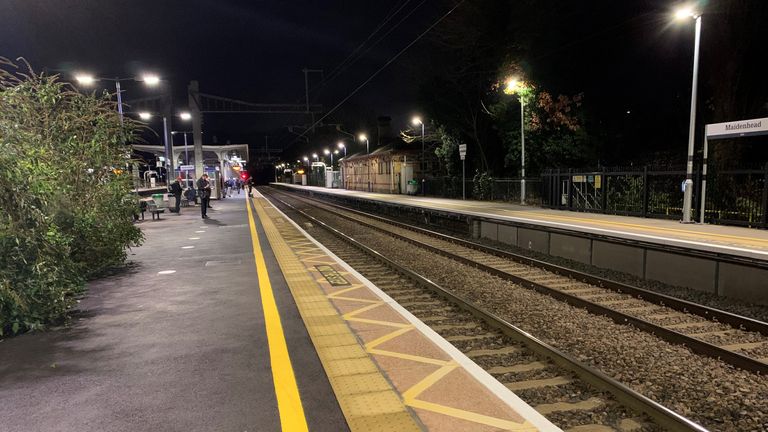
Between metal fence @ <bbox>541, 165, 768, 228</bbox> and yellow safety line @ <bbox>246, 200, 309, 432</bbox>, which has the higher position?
metal fence @ <bbox>541, 165, 768, 228</bbox>

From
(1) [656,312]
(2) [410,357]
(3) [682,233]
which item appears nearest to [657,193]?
(3) [682,233]

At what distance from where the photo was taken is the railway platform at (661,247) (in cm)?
778

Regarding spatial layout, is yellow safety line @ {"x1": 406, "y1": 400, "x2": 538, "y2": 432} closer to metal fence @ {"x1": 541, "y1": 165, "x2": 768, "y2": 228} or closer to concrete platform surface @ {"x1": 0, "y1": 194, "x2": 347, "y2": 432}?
concrete platform surface @ {"x1": 0, "y1": 194, "x2": 347, "y2": 432}

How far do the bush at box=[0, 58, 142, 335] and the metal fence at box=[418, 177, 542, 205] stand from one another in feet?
66.6

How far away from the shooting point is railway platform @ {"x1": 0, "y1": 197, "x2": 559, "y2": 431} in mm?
3400

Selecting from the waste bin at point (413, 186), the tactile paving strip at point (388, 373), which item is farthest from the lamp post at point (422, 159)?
the tactile paving strip at point (388, 373)

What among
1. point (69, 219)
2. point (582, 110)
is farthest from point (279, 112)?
point (69, 219)

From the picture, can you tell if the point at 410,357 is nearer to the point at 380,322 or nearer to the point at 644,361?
the point at 380,322

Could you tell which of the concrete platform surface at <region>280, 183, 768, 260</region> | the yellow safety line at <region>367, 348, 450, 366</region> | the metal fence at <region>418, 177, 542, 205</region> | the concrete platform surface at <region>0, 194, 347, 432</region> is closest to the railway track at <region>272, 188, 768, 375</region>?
the concrete platform surface at <region>280, 183, 768, 260</region>

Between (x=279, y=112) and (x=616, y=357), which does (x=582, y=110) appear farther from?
→ (x=616, y=357)

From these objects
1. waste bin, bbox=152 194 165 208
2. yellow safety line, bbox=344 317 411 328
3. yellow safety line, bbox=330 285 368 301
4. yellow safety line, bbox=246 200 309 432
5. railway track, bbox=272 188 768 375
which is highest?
waste bin, bbox=152 194 165 208

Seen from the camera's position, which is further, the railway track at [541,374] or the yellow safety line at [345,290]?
the yellow safety line at [345,290]

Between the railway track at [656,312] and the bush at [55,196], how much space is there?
7.42 meters

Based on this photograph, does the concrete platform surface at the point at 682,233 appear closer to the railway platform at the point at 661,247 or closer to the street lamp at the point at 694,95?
the railway platform at the point at 661,247
